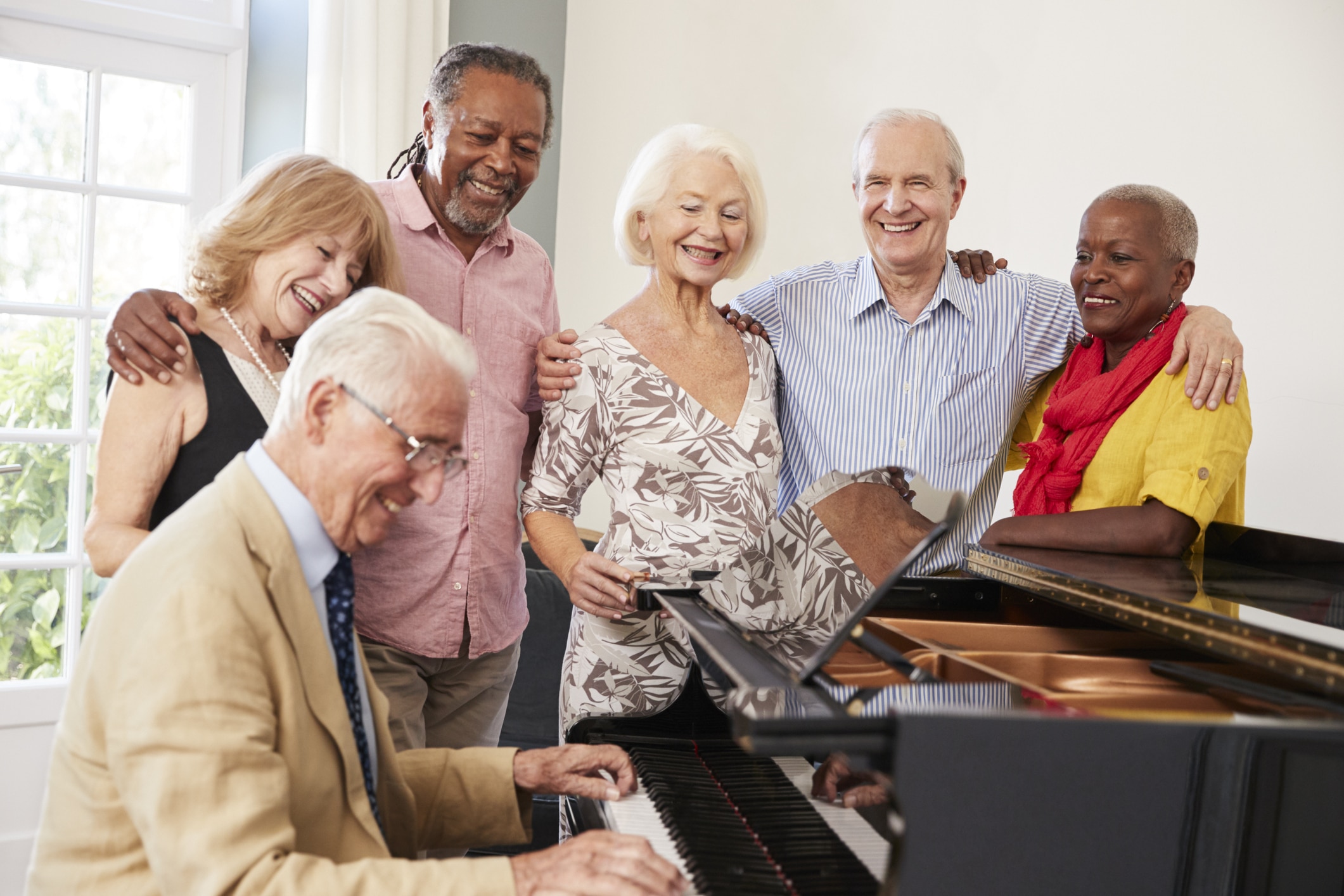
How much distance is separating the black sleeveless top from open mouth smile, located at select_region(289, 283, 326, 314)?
17 centimetres

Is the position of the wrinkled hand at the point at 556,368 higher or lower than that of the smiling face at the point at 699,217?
lower

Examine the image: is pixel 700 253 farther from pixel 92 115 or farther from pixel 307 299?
pixel 92 115

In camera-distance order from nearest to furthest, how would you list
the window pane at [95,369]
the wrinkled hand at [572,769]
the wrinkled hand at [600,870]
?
the wrinkled hand at [600,870] < the wrinkled hand at [572,769] < the window pane at [95,369]

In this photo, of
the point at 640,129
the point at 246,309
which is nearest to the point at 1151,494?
the point at 246,309

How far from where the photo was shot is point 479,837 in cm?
159

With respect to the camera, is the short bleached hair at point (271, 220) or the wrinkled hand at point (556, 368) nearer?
the short bleached hair at point (271, 220)

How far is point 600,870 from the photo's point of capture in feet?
3.89

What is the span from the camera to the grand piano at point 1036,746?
3.47ft

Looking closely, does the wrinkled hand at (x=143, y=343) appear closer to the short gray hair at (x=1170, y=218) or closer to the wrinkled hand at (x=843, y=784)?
the wrinkled hand at (x=843, y=784)

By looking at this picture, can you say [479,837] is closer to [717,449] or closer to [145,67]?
[717,449]

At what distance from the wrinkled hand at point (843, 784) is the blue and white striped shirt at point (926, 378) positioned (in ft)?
2.89

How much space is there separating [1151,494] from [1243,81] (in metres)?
1.43

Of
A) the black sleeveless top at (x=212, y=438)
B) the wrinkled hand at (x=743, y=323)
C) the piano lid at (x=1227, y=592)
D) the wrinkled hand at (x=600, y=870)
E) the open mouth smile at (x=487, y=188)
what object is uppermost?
the open mouth smile at (x=487, y=188)

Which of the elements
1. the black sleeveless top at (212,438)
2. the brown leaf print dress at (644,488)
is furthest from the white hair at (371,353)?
the brown leaf print dress at (644,488)
